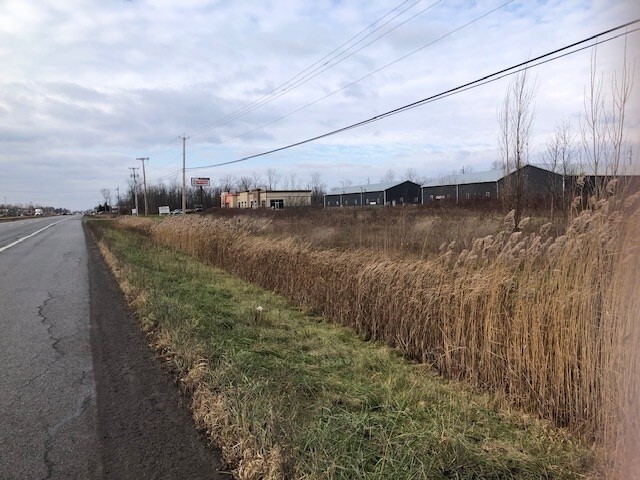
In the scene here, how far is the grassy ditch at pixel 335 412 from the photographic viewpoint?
2.95 m

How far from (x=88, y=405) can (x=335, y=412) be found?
2.19 metres

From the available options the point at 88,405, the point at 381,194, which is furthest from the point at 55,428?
the point at 381,194

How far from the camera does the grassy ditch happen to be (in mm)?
2947

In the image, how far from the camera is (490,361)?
191 inches

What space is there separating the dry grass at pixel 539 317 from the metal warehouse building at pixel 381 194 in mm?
80648

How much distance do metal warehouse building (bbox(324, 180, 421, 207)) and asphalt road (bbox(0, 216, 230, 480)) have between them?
8097 centimetres

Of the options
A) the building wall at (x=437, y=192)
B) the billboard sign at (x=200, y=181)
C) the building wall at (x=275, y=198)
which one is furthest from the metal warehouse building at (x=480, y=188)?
the billboard sign at (x=200, y=181)

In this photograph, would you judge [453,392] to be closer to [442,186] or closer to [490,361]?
[490,361]

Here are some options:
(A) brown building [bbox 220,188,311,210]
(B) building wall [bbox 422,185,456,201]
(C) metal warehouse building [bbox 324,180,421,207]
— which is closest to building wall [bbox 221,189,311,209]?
(A) brown building [bbox 220,188,311,210]

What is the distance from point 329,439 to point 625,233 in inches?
117

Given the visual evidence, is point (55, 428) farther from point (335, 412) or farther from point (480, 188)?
point (480, 188)

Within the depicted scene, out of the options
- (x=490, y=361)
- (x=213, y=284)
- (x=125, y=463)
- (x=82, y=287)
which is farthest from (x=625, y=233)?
(x=82, y=287)

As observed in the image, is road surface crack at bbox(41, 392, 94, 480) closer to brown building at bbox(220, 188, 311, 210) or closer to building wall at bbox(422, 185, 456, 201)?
building wall at bbox(422, 185, 456, 201)

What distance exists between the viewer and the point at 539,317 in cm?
433
